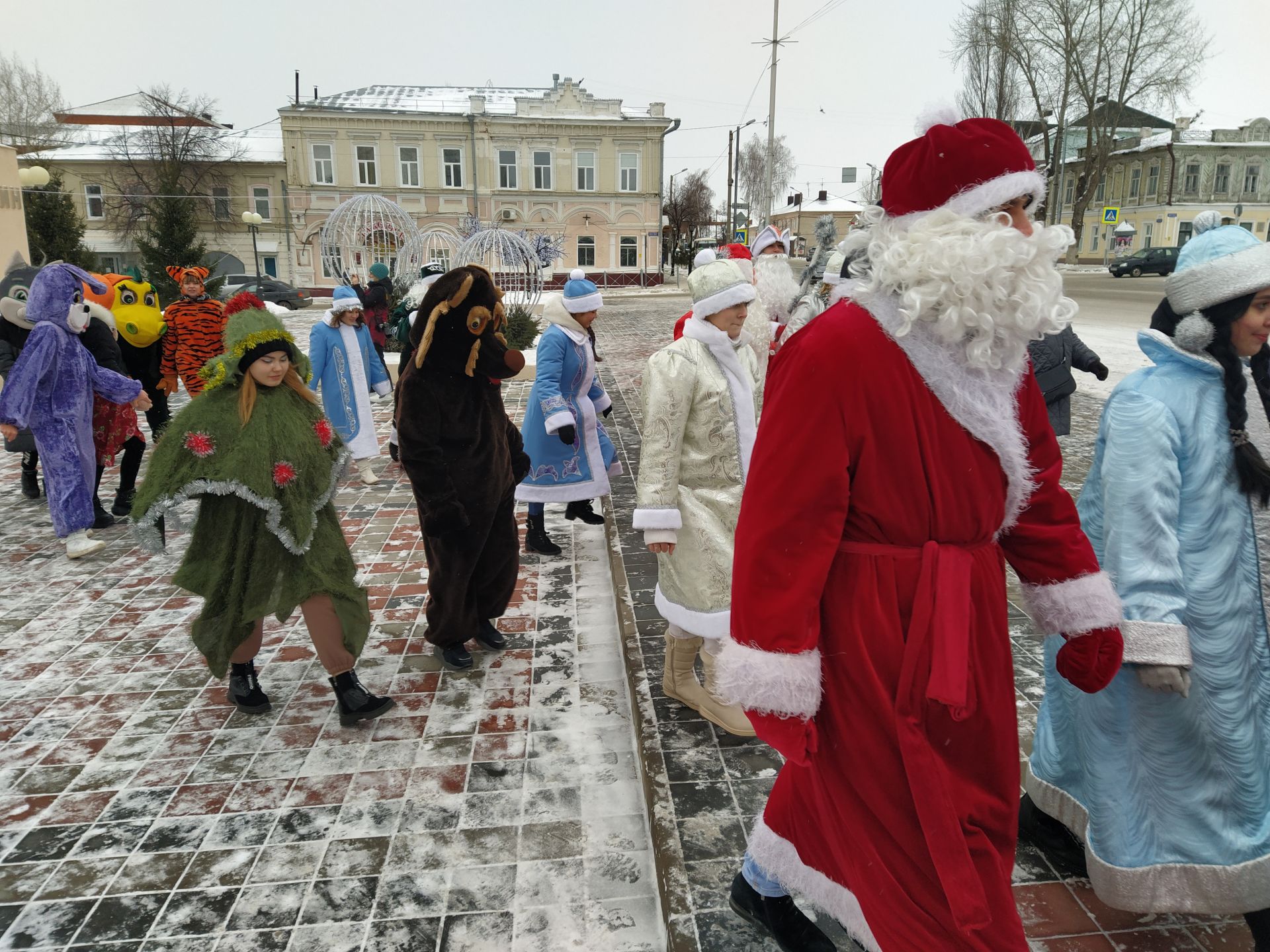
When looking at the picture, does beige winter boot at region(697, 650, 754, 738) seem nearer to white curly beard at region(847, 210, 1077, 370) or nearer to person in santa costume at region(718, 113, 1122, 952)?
person in santa costume at region(718, 113, 1122, 952)

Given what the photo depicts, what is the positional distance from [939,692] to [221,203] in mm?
47350

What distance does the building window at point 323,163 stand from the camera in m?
40.6

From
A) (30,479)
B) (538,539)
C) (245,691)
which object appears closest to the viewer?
(245,691)

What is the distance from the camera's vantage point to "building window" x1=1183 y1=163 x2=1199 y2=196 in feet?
177

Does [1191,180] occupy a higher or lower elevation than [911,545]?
higher

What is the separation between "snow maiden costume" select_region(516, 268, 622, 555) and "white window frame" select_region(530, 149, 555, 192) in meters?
38.6

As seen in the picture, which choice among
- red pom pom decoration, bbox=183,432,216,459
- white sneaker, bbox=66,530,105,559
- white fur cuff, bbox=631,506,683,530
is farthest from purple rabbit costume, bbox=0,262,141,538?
white fur cuff, bbox=631,506,683,530

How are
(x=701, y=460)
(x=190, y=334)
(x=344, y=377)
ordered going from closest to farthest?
1. (x=701, y=460)
2. (x=344, y=377)
3. (x=190, y=334)

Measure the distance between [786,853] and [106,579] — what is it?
16.8ft

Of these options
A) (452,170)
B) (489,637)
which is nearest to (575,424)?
(489,637)

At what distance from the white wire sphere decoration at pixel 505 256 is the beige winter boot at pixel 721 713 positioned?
13012 millimetres

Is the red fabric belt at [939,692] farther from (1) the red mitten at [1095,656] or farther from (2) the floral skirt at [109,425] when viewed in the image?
(2) the floral skirt at [109,425]

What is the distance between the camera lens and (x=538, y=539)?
587 centimetres

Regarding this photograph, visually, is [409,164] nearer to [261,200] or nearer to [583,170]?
[261,200]
